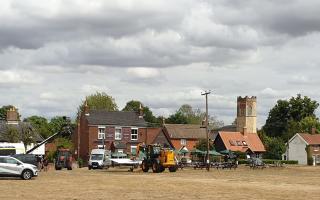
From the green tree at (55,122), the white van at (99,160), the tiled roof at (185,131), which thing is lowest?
the white van at (99,160)

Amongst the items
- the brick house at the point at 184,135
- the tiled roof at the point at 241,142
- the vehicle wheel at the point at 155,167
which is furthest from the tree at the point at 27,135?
the tiled roof at the point at 241,142

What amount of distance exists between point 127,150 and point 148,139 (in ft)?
14.8

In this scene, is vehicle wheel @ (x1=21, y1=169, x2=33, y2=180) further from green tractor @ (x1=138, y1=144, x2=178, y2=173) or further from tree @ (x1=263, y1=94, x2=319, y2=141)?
tree @ (x1=263, y1=94, x2=319, y2=141)

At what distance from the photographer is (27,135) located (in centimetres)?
7719

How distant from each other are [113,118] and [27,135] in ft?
58.0

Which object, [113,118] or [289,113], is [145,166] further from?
[289,113]

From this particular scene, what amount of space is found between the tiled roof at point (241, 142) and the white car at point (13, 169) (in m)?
70.9

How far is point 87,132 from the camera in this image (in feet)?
295

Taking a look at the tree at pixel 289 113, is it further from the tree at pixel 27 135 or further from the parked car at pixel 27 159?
the parked car at pixel 27 159

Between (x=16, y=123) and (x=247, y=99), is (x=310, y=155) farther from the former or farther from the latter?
(x=16, y=123)

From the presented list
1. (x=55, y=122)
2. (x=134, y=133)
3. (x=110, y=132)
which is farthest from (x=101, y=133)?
(x=55, y=122)

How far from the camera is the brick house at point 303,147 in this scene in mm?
106562

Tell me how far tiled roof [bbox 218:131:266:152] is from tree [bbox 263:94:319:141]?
11698mm

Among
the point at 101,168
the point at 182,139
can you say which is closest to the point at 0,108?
the point at 182,139
